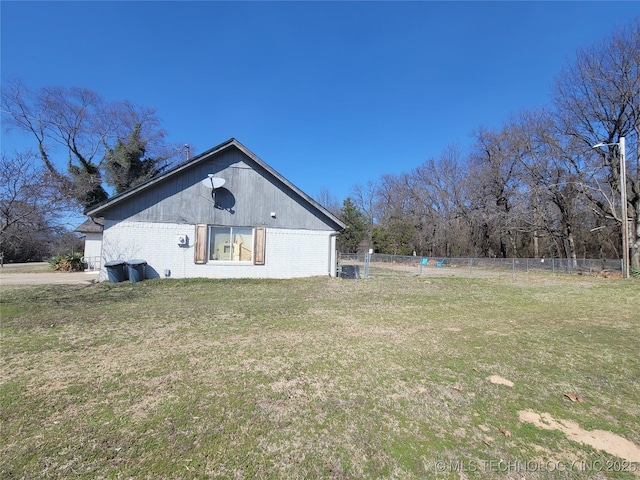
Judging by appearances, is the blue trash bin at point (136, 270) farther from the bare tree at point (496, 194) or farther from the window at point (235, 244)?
the bare tree at point (496, 194)

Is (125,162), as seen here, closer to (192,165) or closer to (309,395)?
(192,165)

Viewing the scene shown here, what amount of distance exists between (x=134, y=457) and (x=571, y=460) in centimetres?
327

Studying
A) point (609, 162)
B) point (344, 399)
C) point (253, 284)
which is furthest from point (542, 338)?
point (609, 162)

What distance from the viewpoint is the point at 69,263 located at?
1797 cm

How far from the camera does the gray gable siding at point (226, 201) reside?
11695mm

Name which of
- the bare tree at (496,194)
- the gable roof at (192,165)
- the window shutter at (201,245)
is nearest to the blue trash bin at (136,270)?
the window shutter at (201,245)

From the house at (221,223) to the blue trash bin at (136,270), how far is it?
34cm

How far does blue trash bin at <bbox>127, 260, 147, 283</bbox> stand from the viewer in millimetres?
10969

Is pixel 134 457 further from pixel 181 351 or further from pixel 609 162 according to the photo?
pixel 609 162

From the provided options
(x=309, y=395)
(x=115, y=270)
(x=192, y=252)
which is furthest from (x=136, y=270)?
(x=309, y=395)

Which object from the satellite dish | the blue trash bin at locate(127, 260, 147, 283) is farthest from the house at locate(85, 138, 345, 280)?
the blue trash bin at locate(127, 260, 147, 283)

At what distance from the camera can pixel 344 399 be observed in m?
3.11

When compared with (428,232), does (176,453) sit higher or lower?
lower

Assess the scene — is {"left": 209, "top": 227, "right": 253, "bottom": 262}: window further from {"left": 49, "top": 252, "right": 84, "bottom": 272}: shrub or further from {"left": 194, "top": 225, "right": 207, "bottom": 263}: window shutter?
{"left": 49, "top": 252, "right": 84, "bottom": 272}: shrub
